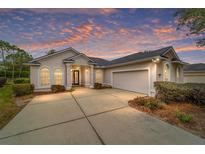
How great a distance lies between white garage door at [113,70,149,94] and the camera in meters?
9.46

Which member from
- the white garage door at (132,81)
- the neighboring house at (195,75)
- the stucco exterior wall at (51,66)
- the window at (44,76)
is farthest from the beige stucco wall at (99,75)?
the neighboring house at (195,75)

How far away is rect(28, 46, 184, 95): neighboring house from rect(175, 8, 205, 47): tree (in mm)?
2157

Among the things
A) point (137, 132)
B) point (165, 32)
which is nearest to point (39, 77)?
point (137, 132)

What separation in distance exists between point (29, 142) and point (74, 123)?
1414mm

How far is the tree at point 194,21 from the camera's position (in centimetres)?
617

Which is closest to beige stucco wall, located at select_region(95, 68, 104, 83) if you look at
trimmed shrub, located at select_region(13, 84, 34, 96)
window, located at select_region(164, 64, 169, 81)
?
trimmed shrub, located at select_region(13, 84, 34, 96)

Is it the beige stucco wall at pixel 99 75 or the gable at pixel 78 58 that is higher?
the gable at pixel 78 58

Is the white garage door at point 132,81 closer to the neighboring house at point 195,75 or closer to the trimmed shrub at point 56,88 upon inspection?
the trimmed shrub at point 56,88

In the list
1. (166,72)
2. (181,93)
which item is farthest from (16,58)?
(181,93)

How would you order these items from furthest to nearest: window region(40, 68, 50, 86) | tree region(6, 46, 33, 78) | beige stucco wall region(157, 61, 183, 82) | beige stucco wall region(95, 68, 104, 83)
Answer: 1. tree region(6, 46, 33, 78)
2. beige stucco wall region(95, 68, 104, 83)
3. window region(40, 68, 50, 86)
4. beige stucco wall region(157, 61, 183, 82)

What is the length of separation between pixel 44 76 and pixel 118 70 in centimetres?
814

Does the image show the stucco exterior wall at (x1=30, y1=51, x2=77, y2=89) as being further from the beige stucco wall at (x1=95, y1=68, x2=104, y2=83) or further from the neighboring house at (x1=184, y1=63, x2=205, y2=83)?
the neighboring house at (x1=184, y1=63, x2=205, y2=83)

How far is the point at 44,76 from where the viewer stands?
11.6m

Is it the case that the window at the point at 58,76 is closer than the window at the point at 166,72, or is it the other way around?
the window at the point at 166,72
